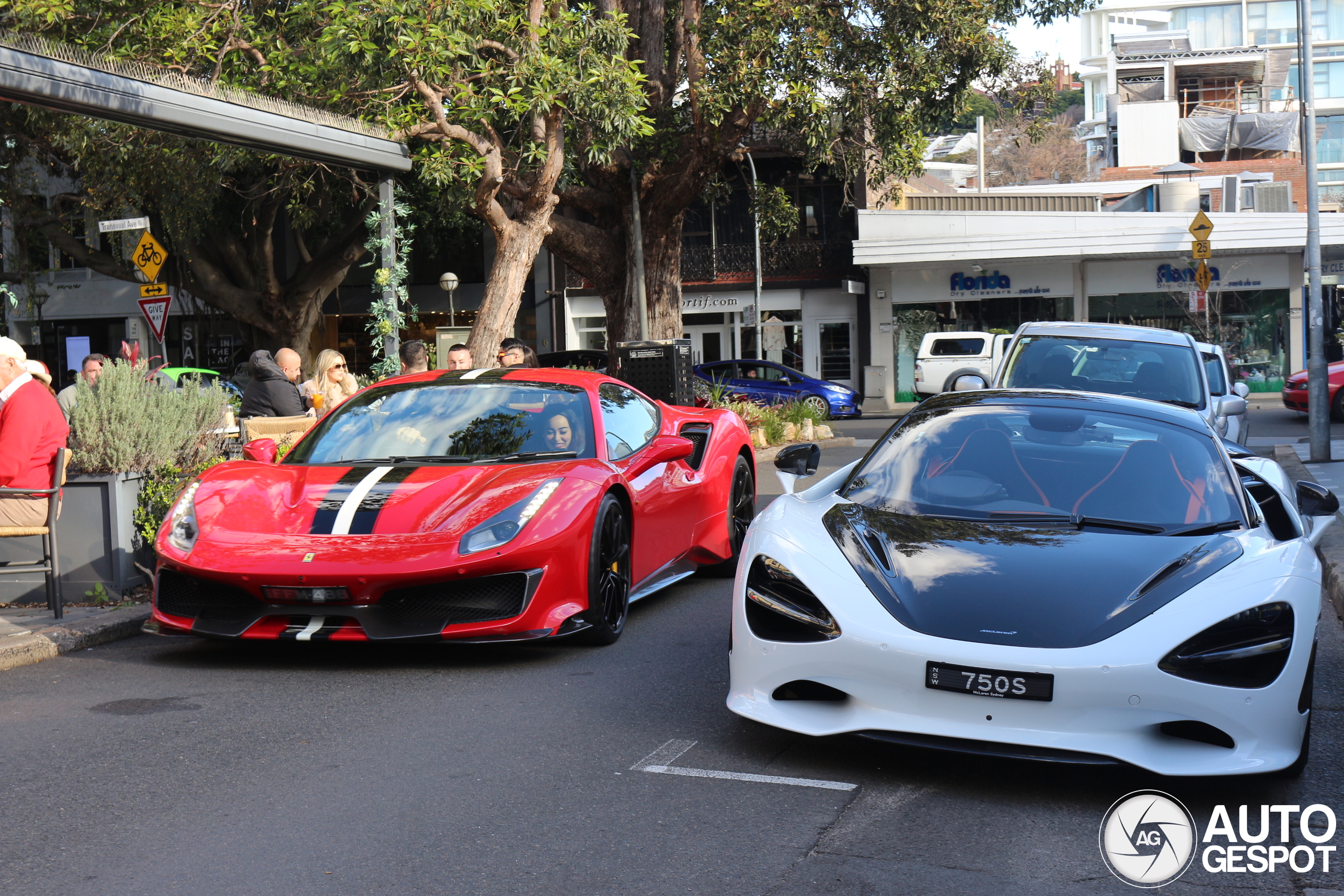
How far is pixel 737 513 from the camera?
8891 millimetres

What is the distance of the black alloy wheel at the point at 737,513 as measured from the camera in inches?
343

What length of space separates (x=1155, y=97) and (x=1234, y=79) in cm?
Result: 505

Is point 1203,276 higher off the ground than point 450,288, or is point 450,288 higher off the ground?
point 450,288

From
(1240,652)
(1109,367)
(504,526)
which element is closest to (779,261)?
(1109,367)

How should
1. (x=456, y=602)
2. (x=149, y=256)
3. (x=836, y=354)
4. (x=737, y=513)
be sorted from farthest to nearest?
(x=836, y=354) < (x=149, y=256) < (x=737, y=513) < (x=456, y=602)

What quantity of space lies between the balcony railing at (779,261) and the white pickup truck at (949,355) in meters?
4.89

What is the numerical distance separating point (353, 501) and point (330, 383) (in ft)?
19.3

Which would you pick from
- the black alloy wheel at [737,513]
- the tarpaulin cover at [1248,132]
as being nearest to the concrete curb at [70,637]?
the black alloy wheel at [737,513]

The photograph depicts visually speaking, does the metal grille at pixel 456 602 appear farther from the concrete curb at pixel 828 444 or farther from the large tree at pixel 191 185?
the concrete curb at pixel 828 444

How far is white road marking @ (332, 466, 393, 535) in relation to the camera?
603 cm

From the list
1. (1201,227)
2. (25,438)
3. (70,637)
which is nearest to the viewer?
(70,637)

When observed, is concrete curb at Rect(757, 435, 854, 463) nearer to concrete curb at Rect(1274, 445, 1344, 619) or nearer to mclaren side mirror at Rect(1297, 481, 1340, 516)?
concrete curb at Rect(1274, 445, 1344, 619)

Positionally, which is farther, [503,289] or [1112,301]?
[1112,301]

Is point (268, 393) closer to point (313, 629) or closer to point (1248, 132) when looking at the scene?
point (313, 629)
